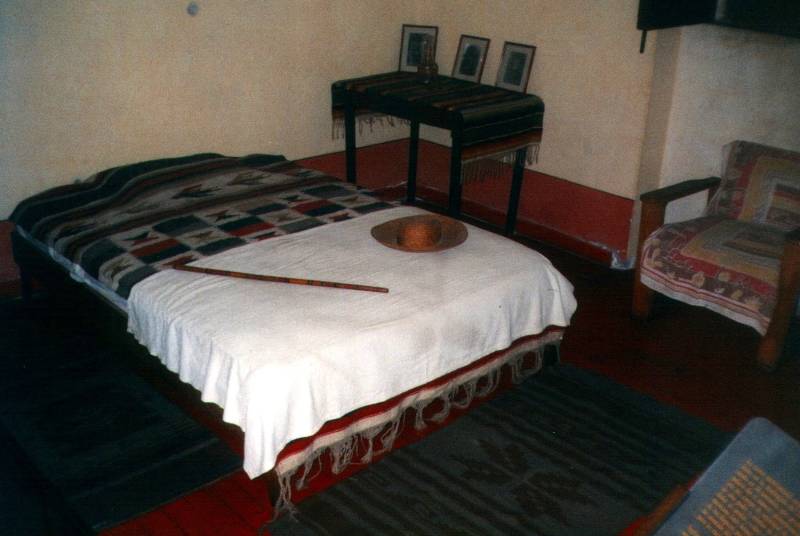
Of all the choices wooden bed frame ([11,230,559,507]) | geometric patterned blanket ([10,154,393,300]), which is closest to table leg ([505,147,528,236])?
geometric patterned blanket ([10,154,393,300])

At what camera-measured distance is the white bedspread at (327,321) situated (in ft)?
6.81

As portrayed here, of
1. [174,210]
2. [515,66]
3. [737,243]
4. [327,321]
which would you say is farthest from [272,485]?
[515,66]

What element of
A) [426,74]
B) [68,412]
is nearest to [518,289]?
[68,412]

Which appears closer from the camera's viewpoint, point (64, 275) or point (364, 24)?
point (64, 275)

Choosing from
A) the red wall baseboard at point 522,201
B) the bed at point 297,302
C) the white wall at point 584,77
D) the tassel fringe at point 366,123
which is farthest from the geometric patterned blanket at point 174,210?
the white wall at point 584,77

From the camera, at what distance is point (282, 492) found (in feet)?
7.25

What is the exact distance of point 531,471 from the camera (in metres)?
2.46

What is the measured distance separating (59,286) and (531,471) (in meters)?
2.13

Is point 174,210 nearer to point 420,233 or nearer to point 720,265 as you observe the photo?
point 420,233

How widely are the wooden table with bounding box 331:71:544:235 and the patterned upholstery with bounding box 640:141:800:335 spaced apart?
109 centimetres

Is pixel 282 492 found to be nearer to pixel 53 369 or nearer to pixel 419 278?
pixel 419 278

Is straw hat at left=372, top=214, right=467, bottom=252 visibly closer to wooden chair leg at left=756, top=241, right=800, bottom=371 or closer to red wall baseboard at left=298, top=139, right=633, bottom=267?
wooden chair leg at left=756, top=241, right=800, bottom=371

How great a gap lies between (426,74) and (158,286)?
2656 millimetres

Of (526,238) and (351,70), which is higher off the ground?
(351,70)
